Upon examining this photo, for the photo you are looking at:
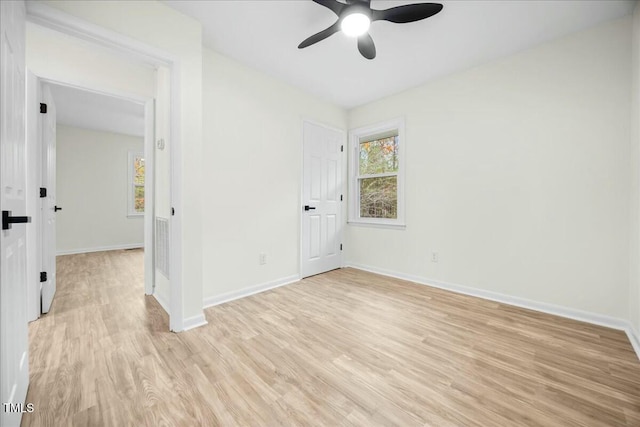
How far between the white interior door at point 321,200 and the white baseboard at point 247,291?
10.2 inches

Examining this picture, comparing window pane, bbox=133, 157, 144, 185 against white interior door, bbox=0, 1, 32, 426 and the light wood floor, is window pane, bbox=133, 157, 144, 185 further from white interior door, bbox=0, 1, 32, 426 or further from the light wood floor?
white interior door, bbox=0, 1, 32, 426

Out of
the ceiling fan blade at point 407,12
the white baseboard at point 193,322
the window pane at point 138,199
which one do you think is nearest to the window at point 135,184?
the window pane at point 138,199

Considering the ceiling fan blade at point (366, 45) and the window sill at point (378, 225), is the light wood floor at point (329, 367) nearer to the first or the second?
the window sill at point (378, 225)

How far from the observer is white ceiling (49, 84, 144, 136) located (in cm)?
388

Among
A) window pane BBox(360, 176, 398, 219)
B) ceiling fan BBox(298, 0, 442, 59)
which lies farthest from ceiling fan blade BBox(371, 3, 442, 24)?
window pane BBox(360, 176, 398, 219)

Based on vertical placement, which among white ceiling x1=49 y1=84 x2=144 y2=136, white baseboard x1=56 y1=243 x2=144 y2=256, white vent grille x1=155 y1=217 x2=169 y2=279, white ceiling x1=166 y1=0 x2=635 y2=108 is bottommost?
white baseboard x1=56 y1=243 x2=144 y2=256

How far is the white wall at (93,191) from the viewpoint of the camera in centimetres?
528

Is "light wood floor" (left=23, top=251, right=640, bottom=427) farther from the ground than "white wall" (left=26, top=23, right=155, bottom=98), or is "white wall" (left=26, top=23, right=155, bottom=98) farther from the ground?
"white wall" (left=26, top=23, right=155, bottom=98)

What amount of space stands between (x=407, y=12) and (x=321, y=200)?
241cm

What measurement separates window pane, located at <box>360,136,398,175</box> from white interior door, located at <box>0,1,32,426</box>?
11.6 feet

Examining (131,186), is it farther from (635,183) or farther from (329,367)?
(635,183)

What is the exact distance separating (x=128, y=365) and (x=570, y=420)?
245 centimetres

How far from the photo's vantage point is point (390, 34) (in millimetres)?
2363

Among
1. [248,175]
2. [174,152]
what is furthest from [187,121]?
[248,175]
